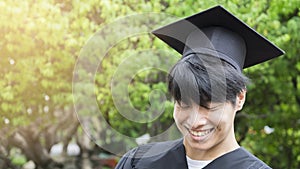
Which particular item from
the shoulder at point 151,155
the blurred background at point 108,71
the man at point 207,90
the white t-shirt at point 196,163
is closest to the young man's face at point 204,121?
the man at point 207,90

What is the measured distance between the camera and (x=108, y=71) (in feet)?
20.0

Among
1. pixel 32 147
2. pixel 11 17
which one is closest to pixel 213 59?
pixel 11 17

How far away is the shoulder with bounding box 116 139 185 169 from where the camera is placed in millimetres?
2539

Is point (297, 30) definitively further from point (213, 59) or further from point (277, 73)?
point (213, 59)

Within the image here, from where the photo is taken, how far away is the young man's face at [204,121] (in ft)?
7.25

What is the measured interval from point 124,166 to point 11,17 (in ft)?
12.8

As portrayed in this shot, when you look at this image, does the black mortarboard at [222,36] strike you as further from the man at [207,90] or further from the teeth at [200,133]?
the teeth at [200,133]

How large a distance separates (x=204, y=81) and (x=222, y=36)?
40 cm

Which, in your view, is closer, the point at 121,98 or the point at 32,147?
the point at 121,98

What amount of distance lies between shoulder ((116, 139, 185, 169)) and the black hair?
34cm

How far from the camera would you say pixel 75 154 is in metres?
10.1

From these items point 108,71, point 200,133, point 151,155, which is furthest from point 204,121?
point 108,71

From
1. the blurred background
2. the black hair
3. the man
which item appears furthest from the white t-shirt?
the blurred background

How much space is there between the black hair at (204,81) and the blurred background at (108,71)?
2614 millimetres
